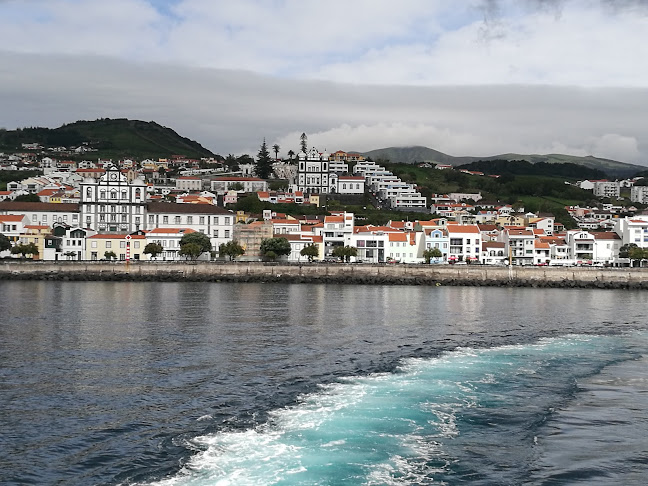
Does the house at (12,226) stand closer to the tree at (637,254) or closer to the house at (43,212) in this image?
the house at (43,212)

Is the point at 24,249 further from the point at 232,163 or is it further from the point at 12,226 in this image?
the point at 232,163

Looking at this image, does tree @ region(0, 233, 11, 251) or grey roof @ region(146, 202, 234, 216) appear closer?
tree @ region(0, 233, 11, 251)

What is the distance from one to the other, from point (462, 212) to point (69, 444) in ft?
270

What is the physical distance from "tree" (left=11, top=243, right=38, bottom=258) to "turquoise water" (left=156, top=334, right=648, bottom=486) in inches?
1921

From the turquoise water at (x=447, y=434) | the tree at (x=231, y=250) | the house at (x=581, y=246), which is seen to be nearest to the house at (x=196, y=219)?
the tree at (x=231, y=250)

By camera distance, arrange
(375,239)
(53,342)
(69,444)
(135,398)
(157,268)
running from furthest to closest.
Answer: (375,239) < (157,268) < (53,342) < (135,398) < (69,444)

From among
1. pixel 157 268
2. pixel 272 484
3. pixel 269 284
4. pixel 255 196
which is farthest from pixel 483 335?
pixel 255 196

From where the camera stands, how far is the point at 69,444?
419 inches

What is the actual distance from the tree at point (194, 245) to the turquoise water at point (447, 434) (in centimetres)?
4425

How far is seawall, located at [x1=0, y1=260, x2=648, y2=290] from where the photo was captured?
2069 inches

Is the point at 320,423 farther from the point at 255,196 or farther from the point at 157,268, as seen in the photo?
the point at 255,196

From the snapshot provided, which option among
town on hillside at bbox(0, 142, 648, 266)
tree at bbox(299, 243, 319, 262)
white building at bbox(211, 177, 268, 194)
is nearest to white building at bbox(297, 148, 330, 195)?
white building at bbox(211, 177, 268, 194)

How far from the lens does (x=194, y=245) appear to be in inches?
2351

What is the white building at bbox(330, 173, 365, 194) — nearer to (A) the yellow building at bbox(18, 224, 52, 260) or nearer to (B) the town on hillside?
(B) the town on hillside
